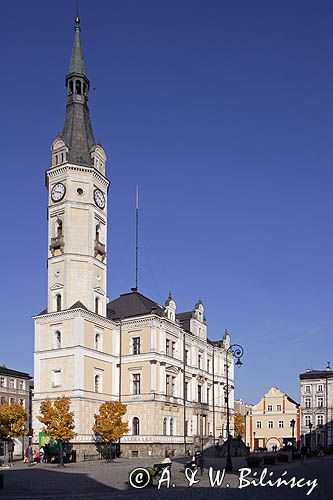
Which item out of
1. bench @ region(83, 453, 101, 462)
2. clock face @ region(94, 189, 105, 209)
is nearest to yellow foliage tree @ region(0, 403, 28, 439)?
bench @ region(83, 453, 101, 462)

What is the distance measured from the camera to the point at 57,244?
67.2m

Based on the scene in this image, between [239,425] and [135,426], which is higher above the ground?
[135,426]

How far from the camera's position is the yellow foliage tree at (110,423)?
201 feet

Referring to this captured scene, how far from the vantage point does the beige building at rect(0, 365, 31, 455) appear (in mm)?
91662

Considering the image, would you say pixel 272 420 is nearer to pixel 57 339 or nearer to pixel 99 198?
pixel 57 339

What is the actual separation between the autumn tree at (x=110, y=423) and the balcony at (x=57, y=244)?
1572cm

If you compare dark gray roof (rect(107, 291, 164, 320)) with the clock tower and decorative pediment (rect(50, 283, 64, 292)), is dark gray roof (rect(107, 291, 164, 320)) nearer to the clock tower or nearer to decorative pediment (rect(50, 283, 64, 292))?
the clock tower

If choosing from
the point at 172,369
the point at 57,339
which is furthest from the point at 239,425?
the point at 57,339

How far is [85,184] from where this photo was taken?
224 ft

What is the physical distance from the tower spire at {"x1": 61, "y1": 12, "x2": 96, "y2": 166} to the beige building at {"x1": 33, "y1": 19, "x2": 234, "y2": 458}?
4.4 inches

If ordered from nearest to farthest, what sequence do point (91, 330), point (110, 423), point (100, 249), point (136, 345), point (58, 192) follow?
1. point (110, 423)
2. point (91, 330)
3. point (58, 192)
4. point (100, 249)
5. point (136, 345)

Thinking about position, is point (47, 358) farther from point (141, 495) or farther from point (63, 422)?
point (141, 495)

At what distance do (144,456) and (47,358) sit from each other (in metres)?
13.3

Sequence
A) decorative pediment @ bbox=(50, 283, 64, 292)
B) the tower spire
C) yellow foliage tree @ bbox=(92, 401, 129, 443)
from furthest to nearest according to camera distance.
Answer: the tower spire, decorative pediment @ bbox=(50, 283, 64, 292), yellow foliage tree @ bbox=(92, 401, 129, 443)
